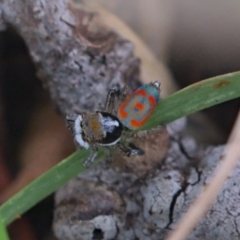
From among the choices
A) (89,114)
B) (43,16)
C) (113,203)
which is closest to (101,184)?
(113,203)

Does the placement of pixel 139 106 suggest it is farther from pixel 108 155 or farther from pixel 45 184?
pixel 45 184

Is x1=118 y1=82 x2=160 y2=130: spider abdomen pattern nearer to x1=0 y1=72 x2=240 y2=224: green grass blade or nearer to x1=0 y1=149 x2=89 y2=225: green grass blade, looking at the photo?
x1=0 y1=72 x2=240 y2=224: green grass blade

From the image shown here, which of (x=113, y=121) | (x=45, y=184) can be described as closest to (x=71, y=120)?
(x=113, y=121)

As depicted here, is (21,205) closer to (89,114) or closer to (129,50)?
(89,114)

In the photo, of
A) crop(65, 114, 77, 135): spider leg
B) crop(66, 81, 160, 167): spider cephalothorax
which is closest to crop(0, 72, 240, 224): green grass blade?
crop(66, 81, 160, 167): spider cephalothorax

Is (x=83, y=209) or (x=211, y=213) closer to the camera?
(x=211, y=213)

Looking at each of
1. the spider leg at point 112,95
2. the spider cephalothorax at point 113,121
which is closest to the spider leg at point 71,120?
the spider cephalothorax at point 113,121
